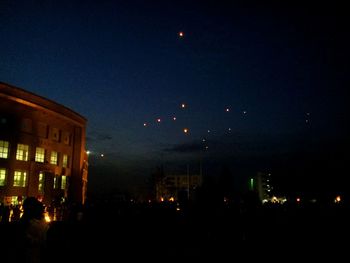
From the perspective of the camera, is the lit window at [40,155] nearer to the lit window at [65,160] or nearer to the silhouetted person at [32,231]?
the lit window at [65,160]

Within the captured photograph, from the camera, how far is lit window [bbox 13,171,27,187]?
3556cm

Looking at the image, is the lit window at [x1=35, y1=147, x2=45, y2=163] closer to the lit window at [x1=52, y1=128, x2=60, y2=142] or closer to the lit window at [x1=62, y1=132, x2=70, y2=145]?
the lit window at [x1=52, y1=128, x2=60, y2=142]

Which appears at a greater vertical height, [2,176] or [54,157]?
[54,157]

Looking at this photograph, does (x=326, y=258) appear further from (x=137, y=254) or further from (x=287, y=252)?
(x=137, y=254)

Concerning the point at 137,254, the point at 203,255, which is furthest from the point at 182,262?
the point at 137,254

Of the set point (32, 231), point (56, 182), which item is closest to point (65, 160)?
point (56, 182)

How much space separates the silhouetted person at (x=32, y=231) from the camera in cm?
467

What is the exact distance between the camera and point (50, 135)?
41438 millimetres

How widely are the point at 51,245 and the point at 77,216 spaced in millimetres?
7240

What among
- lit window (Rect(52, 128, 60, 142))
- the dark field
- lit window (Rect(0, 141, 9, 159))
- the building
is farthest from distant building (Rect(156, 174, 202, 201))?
lit window (Rect(0, 141, 9, 159))

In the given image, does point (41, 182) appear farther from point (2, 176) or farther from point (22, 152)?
point (2, 176)

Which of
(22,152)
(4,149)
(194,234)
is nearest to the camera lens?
(194,234)

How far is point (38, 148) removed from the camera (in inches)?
1543

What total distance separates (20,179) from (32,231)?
3436cm
